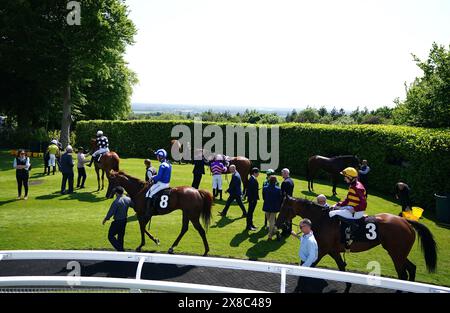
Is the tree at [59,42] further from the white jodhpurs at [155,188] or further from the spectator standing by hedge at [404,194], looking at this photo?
the spectator standing by hedge at [404,194]

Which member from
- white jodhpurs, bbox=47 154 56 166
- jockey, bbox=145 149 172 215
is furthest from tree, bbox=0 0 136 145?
jockey, bbox=145 149 172 215

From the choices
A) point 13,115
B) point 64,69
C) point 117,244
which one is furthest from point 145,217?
point 13,115

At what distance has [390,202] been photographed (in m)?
15.9

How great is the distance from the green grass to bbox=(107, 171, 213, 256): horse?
59 centimetres

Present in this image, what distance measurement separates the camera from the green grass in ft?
30.1

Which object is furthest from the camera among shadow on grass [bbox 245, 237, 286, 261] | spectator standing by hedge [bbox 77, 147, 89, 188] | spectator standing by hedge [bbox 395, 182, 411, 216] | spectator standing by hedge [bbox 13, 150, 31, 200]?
spectator standing by hedge [bbox 77, 147, 89, 188]

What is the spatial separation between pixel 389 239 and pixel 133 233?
663cm

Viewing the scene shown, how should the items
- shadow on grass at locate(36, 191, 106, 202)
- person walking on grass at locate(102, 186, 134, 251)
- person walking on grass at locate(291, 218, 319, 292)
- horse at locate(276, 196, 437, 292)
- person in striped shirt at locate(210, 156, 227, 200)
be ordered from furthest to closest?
1. person in striped shirt at locate(210, 156, 227, 200)
2. shadow on grass at locate(36, 191, 106, 202)
3. person walking on grass at locate(102, 186, 134, 251)
4. horse at locate(276, 196, 437, 292)
5. person walking on grass at locate(291, 218, 319, 292)

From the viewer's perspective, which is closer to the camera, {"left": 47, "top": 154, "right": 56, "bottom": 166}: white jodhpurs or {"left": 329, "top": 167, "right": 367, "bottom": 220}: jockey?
{"left": 329, "top": 167, "right": 367, "bottom": 220}: jockey

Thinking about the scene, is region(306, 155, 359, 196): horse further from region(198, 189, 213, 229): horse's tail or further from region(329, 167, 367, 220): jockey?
region(329, 167, 367, 220): jockey

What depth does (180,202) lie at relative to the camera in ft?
30.1
